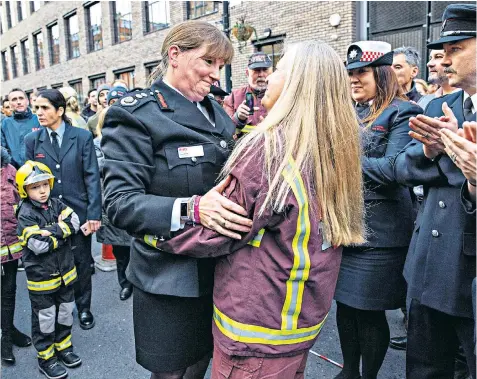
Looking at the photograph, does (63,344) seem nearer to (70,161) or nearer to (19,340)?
(19,340)

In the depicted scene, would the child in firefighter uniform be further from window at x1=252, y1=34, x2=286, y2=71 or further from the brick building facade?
window at x1=252, y1=34, x2=286, y2=71

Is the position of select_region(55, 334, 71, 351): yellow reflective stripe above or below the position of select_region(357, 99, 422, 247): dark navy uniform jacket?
below

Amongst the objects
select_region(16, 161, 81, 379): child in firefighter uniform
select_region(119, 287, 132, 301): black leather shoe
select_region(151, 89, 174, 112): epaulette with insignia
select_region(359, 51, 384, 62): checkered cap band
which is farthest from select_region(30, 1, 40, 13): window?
select_region(151, 89, 174, 112): epaulette with insignia

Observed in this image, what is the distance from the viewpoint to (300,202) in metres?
1.50

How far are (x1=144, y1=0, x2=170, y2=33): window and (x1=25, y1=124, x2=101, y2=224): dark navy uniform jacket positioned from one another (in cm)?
1217

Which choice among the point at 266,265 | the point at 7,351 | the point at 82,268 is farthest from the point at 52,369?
the point at 266,265

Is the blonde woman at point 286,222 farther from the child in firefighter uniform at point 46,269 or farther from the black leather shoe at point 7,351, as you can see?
the black leather shoe at point 7,351

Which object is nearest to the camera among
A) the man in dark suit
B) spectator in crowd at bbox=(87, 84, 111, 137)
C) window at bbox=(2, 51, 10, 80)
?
the man in dark suit

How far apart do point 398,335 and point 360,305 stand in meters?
1.38

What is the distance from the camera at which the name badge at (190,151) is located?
1801 mm

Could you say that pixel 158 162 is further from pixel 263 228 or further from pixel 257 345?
pixel 257 345

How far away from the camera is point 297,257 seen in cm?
153

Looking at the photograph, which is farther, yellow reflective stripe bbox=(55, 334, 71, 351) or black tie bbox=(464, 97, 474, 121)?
yellow reflective stripe bbox=(55, 334, 71, 351)

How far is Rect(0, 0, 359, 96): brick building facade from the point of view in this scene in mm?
10203
